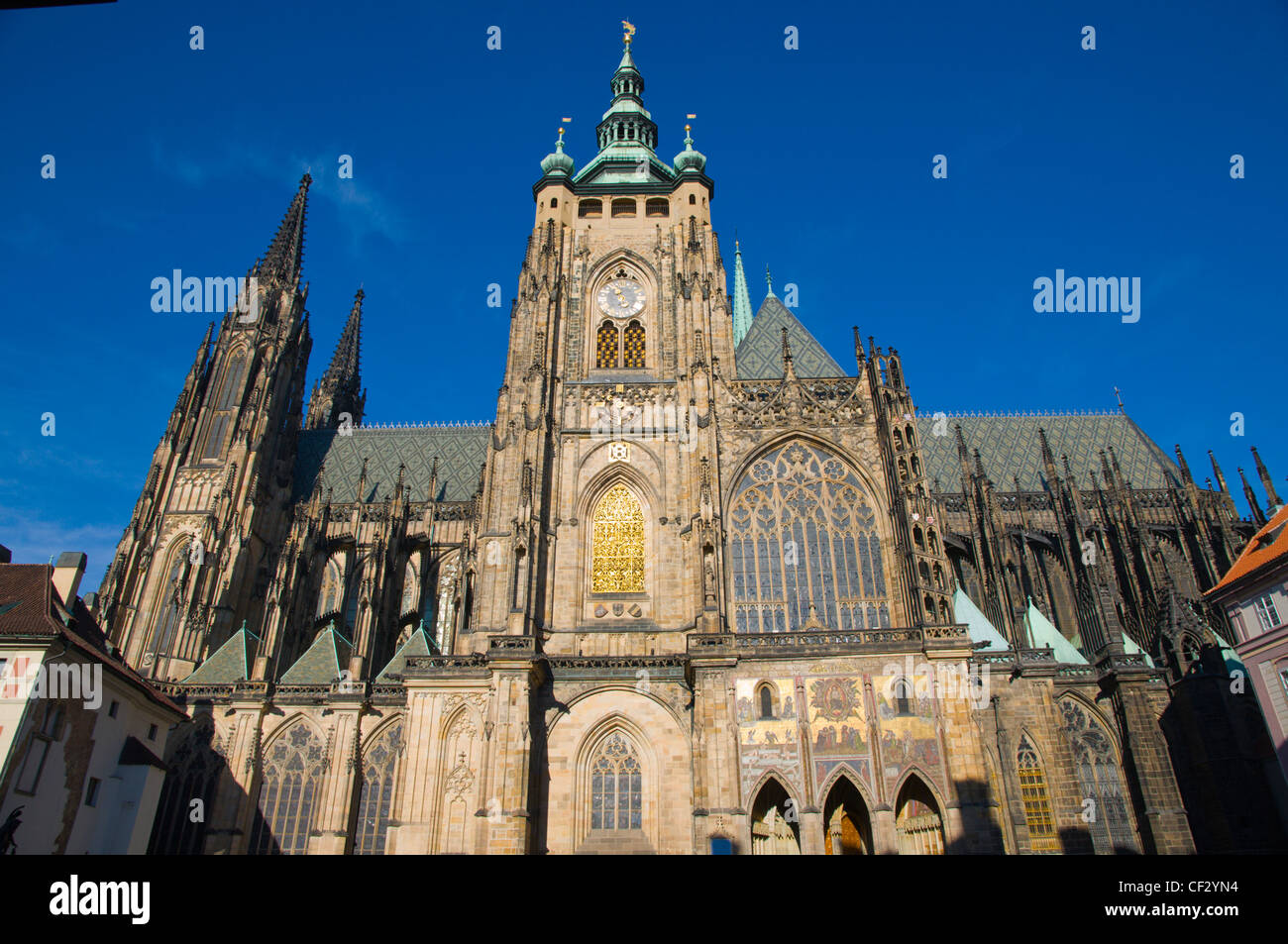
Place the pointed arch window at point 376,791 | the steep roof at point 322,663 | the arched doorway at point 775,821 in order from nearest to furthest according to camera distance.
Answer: the arched doorway at point 775,821, the pointed arch window at point 376,791, the steep roof at point 322,663

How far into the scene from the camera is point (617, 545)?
2864 cm

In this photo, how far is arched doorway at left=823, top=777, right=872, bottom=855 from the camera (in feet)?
74.1

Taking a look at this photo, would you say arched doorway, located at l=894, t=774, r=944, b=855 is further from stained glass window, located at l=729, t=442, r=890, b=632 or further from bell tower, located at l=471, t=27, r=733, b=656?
bell tower, located at l=471, t=27, r=733, b=656

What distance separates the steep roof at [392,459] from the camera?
43.3m

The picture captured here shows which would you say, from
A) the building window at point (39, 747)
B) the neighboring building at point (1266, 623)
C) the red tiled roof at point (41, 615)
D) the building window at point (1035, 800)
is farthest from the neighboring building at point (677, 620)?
the building window at point (39, 747)

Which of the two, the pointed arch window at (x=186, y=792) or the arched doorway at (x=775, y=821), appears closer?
the arched doorway at (x=775, y=821)

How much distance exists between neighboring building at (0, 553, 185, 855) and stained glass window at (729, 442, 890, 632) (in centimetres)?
1902

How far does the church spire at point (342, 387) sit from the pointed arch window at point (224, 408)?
1197 cm

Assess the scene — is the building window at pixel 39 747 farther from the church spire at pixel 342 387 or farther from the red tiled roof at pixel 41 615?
the church spire at pixel 342 387

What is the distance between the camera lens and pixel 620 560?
93.1 feet

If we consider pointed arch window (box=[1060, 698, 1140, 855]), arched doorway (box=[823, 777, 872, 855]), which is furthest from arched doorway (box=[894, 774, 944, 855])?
pointed arch window (box=[1060, 698, 1140, 855])
